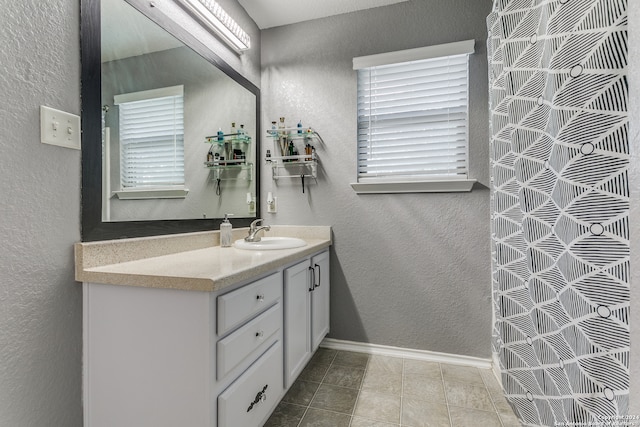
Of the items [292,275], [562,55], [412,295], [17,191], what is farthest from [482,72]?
[17,191]

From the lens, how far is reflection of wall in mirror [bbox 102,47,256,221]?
1235mm

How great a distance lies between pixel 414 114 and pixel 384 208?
0.66 meters

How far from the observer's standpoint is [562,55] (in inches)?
37.9

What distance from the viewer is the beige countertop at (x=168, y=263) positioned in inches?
38.0

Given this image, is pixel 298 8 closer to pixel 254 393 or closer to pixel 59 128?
pixel 59 128

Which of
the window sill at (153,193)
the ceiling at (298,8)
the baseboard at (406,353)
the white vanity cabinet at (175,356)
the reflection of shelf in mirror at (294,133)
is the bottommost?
the baseboard at (406,353)

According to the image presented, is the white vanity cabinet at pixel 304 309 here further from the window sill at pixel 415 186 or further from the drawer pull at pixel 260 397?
the window sill at pixel 415 186

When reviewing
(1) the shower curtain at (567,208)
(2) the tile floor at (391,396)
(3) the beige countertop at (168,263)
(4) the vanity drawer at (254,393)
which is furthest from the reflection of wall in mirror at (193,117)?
(1) the shower curtain at (567,208)

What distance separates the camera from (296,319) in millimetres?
1565

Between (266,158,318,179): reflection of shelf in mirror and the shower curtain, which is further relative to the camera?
(266,158,318,179): reflection of shelf in mirror

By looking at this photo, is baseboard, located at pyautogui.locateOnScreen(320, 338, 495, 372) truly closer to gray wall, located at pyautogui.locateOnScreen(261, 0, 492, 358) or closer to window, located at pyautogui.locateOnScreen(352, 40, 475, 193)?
gray wall, located at pyautogui.locateOnScreen(261, 0, 492, 358)

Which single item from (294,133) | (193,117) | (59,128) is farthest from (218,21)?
(59,128)

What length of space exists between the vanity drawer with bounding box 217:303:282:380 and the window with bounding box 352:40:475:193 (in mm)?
1125

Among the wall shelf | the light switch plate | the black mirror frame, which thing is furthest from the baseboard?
the light switch plate
